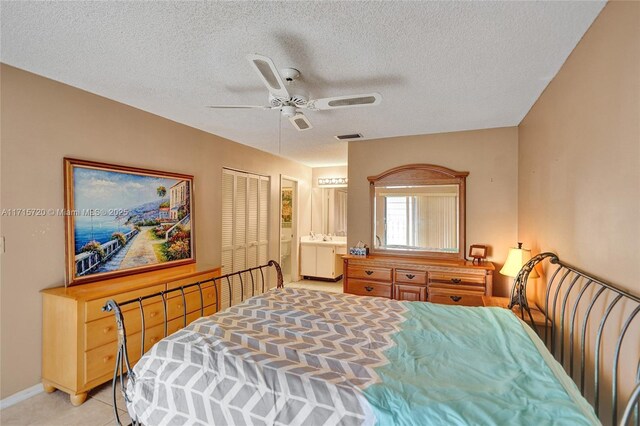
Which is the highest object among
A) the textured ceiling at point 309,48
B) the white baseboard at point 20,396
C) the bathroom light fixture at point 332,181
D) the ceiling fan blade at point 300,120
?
the textured ceiling at point 309,48

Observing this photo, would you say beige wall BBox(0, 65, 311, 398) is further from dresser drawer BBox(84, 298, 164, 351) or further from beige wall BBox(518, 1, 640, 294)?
beige wall BBox(518, 1, 640, 294)

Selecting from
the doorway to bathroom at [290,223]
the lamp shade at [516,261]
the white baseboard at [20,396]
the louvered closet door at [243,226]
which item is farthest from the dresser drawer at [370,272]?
the white baseboard at [20,396]

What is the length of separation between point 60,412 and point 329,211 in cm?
512

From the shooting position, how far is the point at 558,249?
210 centimetres

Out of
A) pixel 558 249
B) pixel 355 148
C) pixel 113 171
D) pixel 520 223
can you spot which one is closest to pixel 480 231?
pixel 520 223

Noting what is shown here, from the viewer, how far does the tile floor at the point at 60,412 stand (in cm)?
203

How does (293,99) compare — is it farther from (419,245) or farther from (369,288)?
(419,245)

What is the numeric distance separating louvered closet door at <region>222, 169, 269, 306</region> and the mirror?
65.5 inches

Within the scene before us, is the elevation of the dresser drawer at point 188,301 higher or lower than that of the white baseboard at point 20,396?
higher

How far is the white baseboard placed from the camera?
83.4 inches

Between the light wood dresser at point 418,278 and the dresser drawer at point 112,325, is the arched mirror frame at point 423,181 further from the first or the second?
the dresser drawer at point 112,325

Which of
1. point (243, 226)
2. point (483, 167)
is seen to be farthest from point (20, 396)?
point (483, 167)

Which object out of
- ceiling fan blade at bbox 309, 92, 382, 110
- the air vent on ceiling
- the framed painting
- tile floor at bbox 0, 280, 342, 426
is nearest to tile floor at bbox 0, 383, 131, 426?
tile floor at bbox 0, 280, 342, 426

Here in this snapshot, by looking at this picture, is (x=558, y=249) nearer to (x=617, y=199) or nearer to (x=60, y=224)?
(x=617, y=199)
